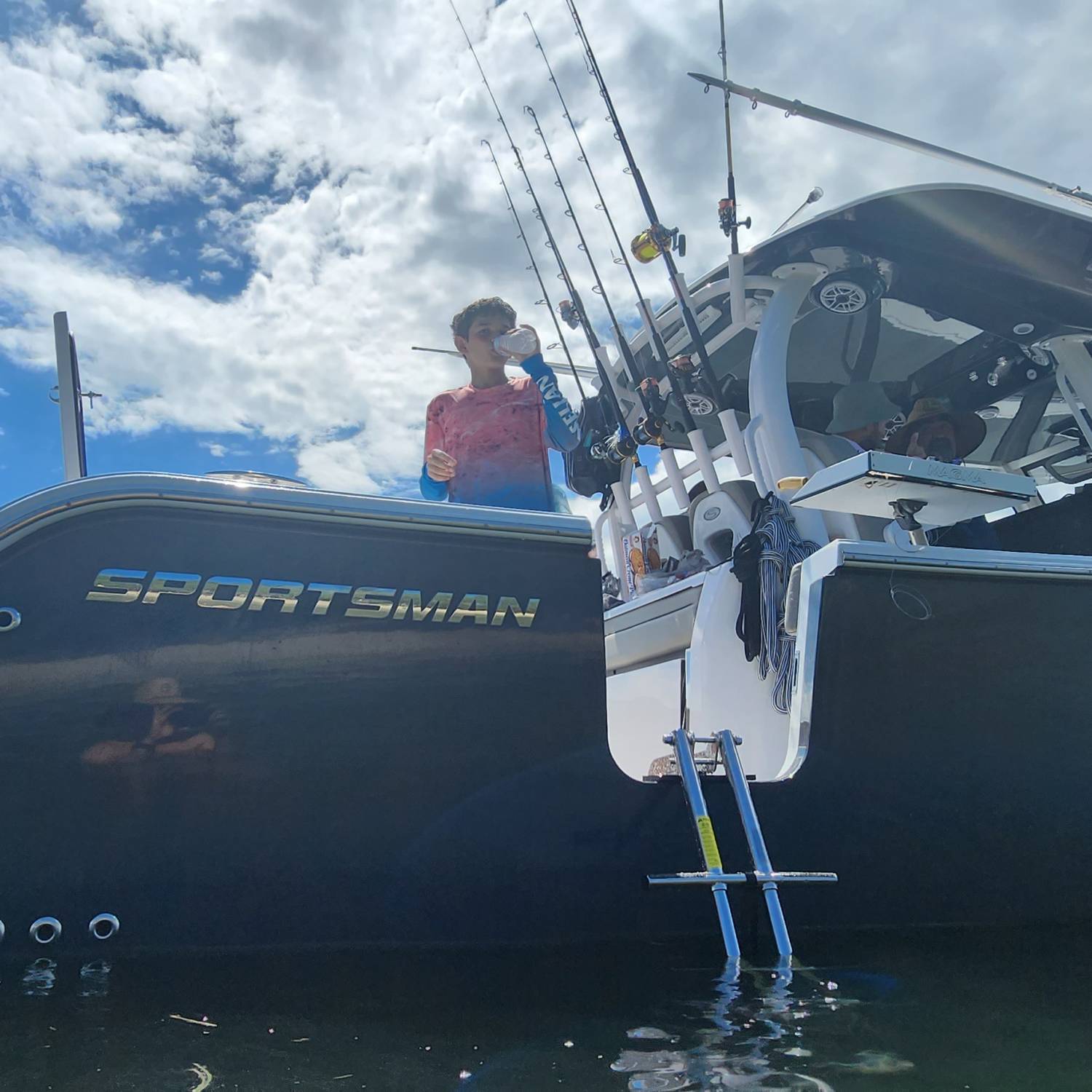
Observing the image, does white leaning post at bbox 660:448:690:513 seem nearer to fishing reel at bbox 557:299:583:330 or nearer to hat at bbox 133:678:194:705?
fishing reel at bbox 557:299:583:330

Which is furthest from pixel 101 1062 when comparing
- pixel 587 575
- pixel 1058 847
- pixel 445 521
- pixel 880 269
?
pixel 880 269

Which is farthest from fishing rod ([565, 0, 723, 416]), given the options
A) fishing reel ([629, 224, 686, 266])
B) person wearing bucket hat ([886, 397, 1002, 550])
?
person wearing bucket hat ([886, 397, 1002, 550])

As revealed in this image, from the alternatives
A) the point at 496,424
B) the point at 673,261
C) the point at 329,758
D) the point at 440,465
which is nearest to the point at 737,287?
the point at 673,261

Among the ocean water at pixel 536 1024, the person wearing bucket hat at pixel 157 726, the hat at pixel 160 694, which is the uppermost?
the hat at pixel 160 694

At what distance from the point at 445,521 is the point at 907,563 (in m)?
1.63

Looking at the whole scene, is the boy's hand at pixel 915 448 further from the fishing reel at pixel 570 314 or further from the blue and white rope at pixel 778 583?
the fishing reel at pixel 570 314

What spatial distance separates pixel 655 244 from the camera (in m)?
5.50

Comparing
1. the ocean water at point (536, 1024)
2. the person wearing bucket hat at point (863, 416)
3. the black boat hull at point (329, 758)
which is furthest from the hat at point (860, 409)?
the ocean water at point (536, 1024)

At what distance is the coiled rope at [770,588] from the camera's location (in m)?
3.61

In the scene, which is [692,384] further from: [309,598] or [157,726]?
[157,726]

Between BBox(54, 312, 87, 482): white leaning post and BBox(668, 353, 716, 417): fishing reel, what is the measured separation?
142 inches

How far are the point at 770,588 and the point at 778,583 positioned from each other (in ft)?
0.13

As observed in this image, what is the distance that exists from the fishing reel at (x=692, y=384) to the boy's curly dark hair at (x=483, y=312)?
2.50 metres

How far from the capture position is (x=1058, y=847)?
9.97 feet
